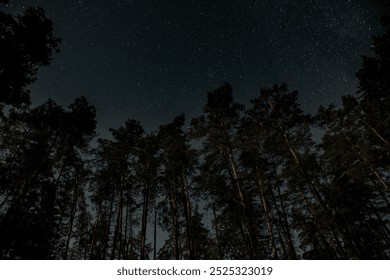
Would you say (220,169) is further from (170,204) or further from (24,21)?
(24,21)

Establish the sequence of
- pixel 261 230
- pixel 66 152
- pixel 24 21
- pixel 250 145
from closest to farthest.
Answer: pixel 24 21 → pixel 250 145 → pixel 66 152 → pixel 261 230

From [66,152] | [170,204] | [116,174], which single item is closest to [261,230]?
[170,204]

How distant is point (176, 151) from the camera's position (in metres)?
17.0

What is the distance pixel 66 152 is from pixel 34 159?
2932mm

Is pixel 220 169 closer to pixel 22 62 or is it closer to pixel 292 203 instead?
pixel 292 203

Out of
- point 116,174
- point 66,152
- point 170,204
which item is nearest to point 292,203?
point 170,204

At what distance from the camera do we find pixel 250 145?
1430 cm

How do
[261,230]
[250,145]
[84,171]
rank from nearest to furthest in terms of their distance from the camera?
[250,145]
[84,171]
[261,230]

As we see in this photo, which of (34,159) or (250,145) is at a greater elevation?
(34,159)

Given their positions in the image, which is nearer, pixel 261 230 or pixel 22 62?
pixel 22 62

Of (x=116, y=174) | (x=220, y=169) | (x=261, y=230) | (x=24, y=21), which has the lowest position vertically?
(x=261, y=230)

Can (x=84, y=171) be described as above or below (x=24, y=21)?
below
